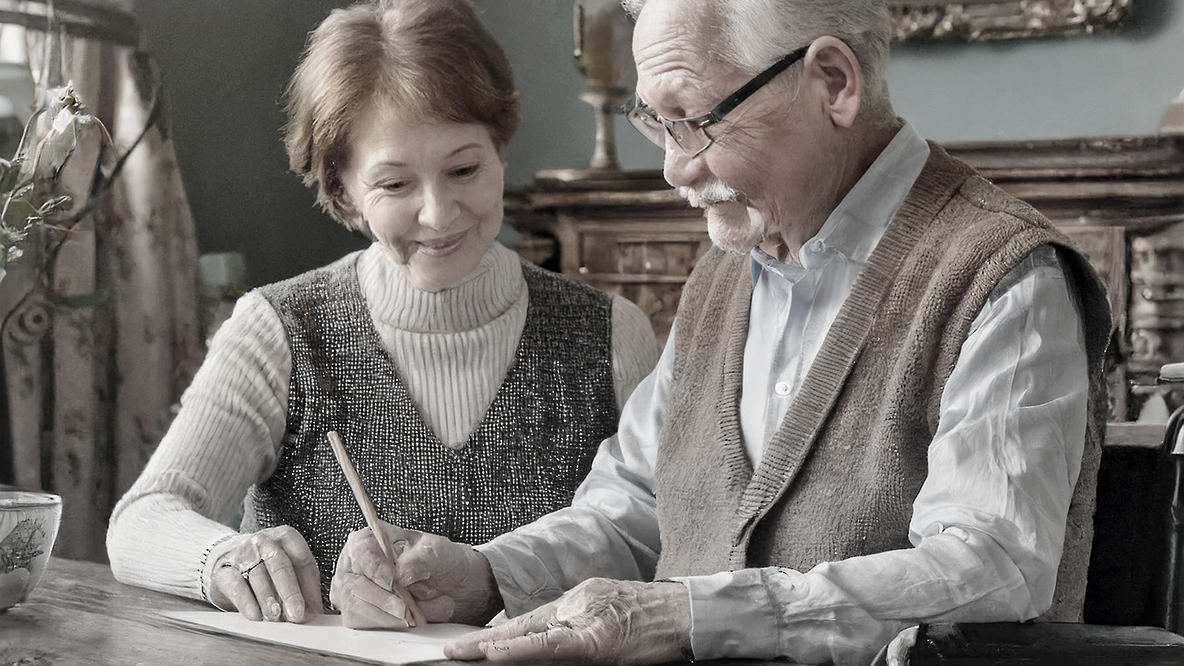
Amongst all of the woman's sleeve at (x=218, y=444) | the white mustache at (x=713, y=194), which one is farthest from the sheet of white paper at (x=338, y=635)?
the white mustache at (x=713, y=194)

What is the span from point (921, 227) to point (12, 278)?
7.50 ft

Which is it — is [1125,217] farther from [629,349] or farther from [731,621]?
[731,621]

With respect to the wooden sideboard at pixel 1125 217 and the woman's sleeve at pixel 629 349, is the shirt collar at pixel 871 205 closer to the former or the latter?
the woman's sleeve at pixel 629 349

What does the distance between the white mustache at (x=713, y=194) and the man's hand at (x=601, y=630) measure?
432 millimetres

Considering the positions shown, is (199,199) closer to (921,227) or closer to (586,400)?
(586,400)

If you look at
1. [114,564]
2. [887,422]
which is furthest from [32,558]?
[887,422]

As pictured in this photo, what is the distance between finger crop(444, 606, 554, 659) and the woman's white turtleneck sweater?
63 cm

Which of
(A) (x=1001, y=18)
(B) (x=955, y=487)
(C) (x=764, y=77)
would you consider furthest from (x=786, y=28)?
(A) (x=1001, y=18)

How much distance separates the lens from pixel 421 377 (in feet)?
5.96

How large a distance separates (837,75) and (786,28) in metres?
0.07

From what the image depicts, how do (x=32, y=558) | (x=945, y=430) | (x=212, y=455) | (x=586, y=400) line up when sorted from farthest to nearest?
1. (x=586, y=400)
2. (x=212, y=455)
3. (x=32, y=558)
4. (x=945, y=430)

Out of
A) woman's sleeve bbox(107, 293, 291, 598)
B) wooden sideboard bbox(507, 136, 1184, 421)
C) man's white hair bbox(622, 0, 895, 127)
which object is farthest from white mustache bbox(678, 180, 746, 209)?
wooden sideboard bbox(507, 136, 1184, 421)

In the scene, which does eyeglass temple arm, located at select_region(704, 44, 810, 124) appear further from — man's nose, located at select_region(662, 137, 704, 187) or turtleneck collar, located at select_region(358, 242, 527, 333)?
turtleneck collar, located at select_region(358, 242, 527, 333)

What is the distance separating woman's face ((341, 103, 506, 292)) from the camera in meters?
1.73
